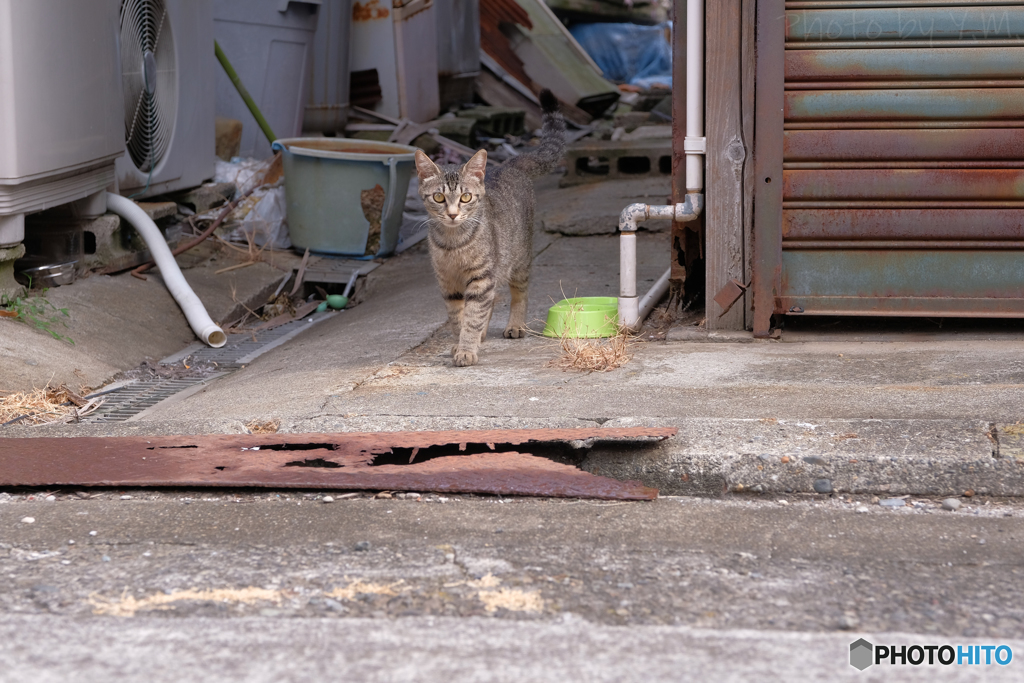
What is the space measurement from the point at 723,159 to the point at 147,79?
3571 millimetres

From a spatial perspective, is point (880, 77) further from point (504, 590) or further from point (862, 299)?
point (504, 590)

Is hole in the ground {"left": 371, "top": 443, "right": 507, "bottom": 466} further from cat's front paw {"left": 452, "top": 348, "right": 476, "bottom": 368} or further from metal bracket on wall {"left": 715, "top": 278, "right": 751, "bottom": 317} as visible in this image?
metal bracket on wall {"left": 715, "top": 278, "right": 751, "bottom": 317}

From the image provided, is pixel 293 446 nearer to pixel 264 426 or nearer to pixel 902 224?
pixel 264 426

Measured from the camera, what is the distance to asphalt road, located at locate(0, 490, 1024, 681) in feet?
6.06

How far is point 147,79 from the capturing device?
5.99 metres

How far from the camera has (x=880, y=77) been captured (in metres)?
4.11

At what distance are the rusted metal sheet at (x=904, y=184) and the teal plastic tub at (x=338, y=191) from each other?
124 inches

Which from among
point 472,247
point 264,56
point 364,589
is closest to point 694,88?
point 472,247

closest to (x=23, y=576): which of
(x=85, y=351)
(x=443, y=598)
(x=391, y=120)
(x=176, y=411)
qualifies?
(x=443, y=598)

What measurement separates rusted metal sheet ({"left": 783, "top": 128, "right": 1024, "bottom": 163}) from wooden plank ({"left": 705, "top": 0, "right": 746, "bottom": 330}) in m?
0.23

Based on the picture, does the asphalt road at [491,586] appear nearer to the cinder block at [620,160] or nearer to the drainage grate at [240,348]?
the drainage grate at [240,348]

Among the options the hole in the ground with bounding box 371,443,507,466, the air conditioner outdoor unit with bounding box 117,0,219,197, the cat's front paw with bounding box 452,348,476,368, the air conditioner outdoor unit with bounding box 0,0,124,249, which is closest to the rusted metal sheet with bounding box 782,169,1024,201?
the cat's front paw with bounding box 452,348,476,368

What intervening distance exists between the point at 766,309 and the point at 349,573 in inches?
101

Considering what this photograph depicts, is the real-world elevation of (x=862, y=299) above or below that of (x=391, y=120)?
below
